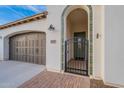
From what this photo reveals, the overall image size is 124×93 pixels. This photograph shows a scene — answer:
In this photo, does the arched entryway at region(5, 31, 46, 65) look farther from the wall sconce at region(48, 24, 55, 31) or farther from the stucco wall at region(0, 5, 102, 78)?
the wall sconce at region(48, 24, 55, 31)

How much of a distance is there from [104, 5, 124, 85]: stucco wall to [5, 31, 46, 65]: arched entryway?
462cm

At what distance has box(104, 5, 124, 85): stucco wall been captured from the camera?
3.14 m

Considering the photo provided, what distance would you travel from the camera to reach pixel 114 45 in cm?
323

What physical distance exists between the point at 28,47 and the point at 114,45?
21.6 ft

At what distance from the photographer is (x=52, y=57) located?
5.25 metres

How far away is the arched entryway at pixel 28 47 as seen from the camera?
7.07m

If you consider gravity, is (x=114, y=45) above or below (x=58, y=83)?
above

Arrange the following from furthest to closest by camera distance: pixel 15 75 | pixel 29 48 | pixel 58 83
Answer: pixel 29 48
pixel 15 75
pixel 58 83

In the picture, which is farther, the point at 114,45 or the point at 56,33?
the point at 56,33

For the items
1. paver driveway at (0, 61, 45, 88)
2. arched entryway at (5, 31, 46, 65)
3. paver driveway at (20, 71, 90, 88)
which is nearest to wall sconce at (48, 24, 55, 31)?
arched entryway at (5, 31, 46, 65)

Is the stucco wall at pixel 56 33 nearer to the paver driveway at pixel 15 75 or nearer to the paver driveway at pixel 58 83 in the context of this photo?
the paver driveway at pixel 58 83

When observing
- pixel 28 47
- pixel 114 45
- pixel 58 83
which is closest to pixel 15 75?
pixel 58 83

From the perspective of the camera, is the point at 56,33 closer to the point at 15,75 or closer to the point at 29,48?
the point at 15,75
